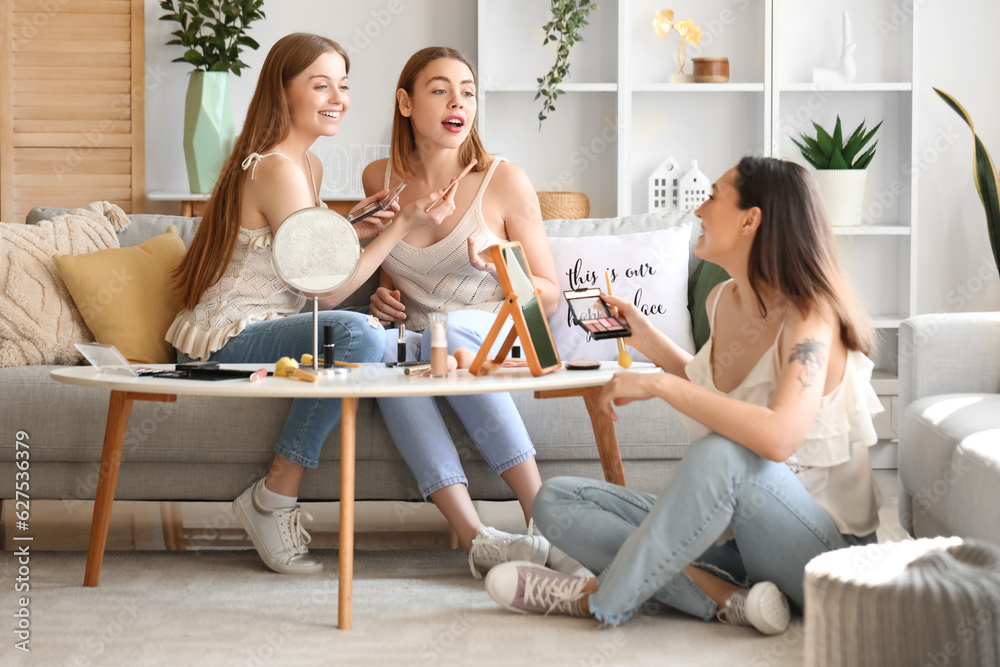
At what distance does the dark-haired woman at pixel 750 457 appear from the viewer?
58.9 inches

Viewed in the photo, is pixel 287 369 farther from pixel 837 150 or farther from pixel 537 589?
pixel 837 150

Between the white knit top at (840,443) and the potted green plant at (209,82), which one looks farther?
the potted green plant at (209,82)

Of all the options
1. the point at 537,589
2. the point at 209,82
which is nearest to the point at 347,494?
the point at 537,589

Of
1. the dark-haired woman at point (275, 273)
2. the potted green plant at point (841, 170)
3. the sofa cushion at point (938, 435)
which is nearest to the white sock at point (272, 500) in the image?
the dark-haired woman at point (275, 273)

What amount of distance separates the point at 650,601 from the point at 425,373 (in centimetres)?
58

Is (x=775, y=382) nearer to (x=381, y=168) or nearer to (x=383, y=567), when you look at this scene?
(x=383, y=567)

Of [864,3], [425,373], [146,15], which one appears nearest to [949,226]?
[864,3]

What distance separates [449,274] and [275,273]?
0.43 m

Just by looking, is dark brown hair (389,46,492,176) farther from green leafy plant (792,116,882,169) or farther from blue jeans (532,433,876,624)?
green leafy plant (792,116,882,169)

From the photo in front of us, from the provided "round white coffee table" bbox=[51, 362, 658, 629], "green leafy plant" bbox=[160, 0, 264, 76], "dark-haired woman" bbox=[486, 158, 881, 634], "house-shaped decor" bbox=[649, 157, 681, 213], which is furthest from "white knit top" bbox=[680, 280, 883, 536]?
"green leafy plant" bbox=[160, 0, 264, 76]

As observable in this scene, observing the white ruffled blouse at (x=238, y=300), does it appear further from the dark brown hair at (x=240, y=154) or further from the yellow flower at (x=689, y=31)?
the yellow flower at (x=689, y=31)

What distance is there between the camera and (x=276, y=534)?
2.03 meters

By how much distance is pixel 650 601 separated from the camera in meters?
1.78

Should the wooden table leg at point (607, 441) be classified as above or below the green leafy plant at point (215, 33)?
below
